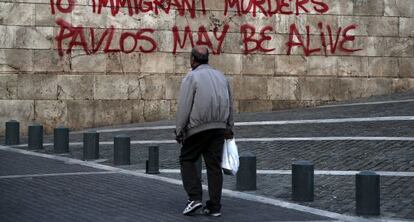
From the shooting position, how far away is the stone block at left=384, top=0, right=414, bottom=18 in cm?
1738

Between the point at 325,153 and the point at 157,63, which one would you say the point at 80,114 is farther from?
the point at 325,153

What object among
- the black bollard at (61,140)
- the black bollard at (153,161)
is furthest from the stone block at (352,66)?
the black bollard at (153,161)

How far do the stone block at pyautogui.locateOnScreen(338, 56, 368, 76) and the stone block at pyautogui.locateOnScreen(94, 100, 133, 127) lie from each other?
498 centimetres

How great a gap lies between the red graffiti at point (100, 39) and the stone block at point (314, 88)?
346 cm

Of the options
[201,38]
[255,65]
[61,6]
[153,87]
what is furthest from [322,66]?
[61,6]

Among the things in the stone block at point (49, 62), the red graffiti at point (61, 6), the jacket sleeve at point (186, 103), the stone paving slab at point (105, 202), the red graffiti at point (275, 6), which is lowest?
the stone paving slab at point (105, 202)

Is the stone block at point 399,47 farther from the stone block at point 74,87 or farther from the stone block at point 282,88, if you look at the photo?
the stone block at point 74,87

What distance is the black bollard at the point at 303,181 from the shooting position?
7465mm

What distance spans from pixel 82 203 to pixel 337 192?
8.90 ft

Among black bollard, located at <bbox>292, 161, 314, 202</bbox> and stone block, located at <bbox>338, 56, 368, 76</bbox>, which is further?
stone block, located at <bbox>338, 56, 368, 76</bbox>

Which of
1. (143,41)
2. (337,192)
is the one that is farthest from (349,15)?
(337,192)

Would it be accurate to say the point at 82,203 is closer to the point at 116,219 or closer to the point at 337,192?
the point at 116,219

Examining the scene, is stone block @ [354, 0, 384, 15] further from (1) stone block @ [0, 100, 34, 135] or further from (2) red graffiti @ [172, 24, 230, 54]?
(1) stone block @ [0, 100, 34, 135]

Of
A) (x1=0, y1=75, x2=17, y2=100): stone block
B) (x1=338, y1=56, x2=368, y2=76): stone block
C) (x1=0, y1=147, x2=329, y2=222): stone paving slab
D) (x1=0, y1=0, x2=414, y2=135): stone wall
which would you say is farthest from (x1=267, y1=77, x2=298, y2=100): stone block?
(x1=0, y1=147, x2=329, y2=222): stone paving slab
